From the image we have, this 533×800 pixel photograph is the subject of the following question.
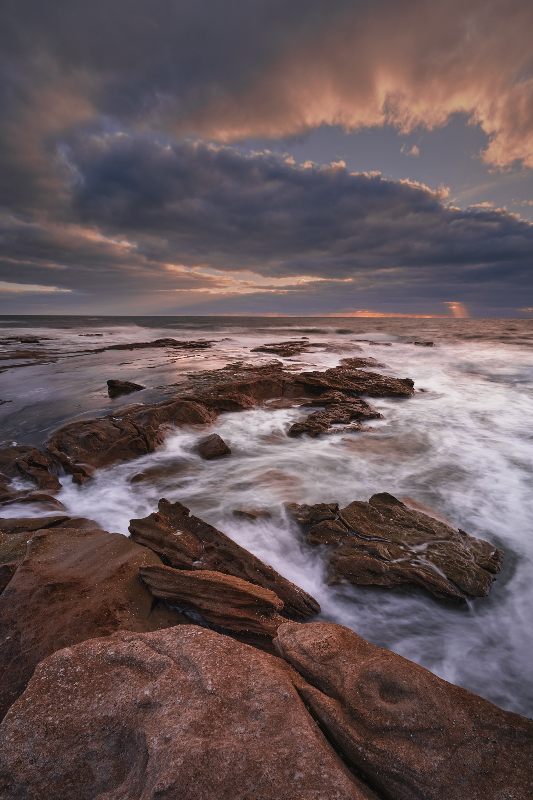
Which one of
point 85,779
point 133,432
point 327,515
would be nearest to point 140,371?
point 133,432

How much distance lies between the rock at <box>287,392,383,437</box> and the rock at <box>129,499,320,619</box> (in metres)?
4.57

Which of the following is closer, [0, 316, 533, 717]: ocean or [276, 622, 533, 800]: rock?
[276, 622, 533, 800]: rock

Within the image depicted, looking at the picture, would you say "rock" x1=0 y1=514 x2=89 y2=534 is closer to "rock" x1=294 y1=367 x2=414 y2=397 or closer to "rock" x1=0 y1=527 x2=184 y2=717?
"rock" x1=0 y1=527 x2=184 y2=717

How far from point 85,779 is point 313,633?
4.65ft

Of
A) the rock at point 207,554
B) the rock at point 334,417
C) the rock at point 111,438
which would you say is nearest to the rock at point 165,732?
the rock at point 207,554

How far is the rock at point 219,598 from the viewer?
2664 millimetres

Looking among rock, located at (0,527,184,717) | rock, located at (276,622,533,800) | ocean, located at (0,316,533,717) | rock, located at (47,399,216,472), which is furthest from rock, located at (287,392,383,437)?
rock, located at (276,622,533,800)

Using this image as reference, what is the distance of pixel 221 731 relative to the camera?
159 centimetres

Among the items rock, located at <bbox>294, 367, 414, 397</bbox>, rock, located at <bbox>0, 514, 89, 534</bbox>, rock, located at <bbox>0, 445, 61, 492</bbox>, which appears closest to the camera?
rock, located at <bbox>0, 514, 89, 534</bbox>

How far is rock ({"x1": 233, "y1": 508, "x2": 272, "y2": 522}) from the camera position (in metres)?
5.11

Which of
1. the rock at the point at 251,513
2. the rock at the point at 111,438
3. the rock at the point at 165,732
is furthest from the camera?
the rock at the point at 111,438

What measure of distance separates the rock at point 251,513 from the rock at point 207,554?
1108mm

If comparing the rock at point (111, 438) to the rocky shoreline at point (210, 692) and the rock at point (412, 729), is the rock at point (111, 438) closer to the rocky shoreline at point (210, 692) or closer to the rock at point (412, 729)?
the rocky shoreline at point (210, 692)

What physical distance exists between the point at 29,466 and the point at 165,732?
5.67 meters
